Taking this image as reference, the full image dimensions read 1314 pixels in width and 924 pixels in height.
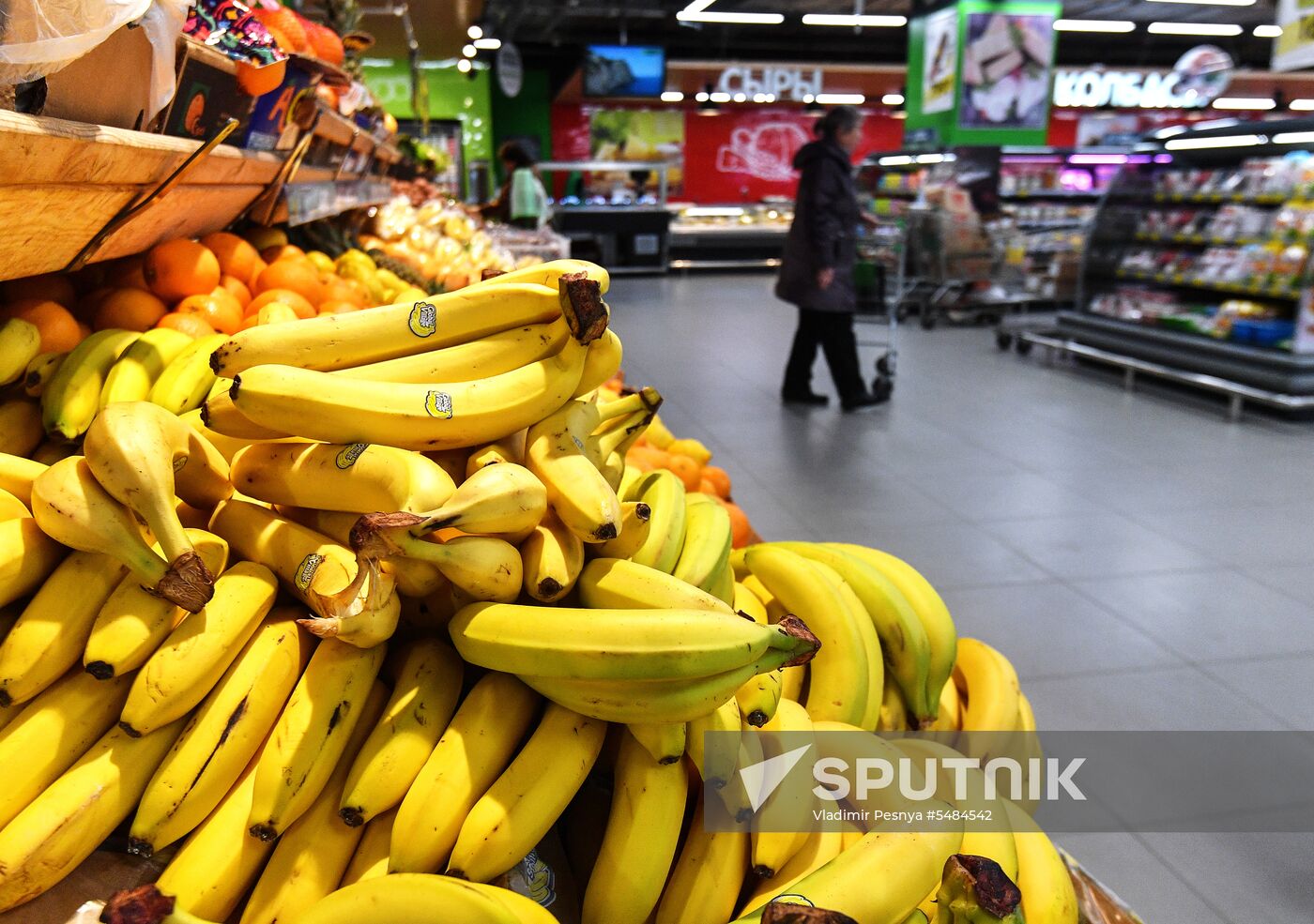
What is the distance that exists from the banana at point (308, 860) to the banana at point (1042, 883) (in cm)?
76

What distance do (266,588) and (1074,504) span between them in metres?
3.97

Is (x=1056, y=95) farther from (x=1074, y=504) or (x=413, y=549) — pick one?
(x=413, y=549)

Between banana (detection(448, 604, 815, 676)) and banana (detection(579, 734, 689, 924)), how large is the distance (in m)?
0.16

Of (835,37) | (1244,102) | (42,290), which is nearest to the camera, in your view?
(42,290)

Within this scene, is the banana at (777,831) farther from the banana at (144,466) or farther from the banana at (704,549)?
the banana at (144,466)

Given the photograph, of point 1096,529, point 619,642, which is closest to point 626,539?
point 619,642

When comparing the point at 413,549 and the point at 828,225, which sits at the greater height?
the point at 828,225

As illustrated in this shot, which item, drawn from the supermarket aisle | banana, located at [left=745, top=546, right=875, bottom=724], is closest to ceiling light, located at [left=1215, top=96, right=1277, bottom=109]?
the supermarket aisle

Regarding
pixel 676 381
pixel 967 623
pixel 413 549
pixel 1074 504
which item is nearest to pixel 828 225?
pixel 676 381

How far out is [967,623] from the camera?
306 centimetres

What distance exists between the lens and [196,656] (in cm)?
93

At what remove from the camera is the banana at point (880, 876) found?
897 mm

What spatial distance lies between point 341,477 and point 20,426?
0.71 m

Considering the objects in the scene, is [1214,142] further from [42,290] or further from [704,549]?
[42,290]
